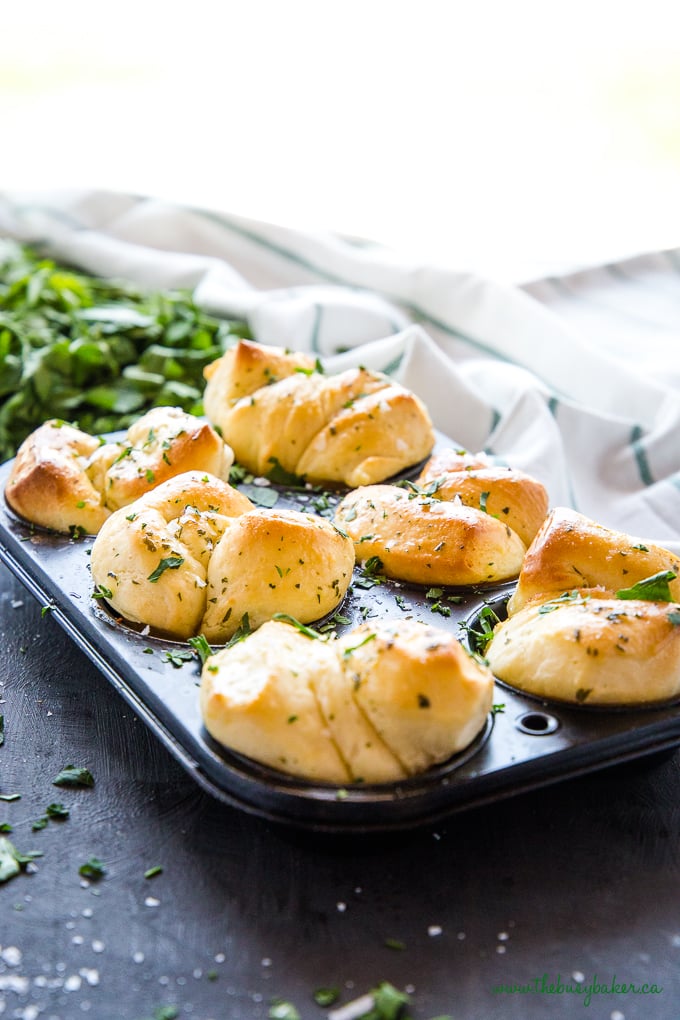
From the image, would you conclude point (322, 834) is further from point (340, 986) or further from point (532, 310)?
point (532, 310)

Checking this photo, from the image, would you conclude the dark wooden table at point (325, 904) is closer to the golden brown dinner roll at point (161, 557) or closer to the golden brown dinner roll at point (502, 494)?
the golden brown dinner roll at point (161, 557)

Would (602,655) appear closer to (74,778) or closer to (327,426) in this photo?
(74,778)

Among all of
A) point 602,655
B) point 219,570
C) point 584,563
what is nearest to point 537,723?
point 602,655

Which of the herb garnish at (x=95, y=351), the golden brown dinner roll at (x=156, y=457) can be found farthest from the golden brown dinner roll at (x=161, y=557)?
the herb garnish at (x=95, y=351)

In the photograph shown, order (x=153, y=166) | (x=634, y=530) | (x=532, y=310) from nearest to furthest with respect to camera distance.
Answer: (x=634, y=530)
(x=532, y=310)
(x=153, y=166)

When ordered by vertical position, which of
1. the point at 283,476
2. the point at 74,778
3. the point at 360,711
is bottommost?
the point at 74,778

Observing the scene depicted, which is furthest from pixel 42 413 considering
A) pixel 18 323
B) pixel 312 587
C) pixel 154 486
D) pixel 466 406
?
pixel 312 587
